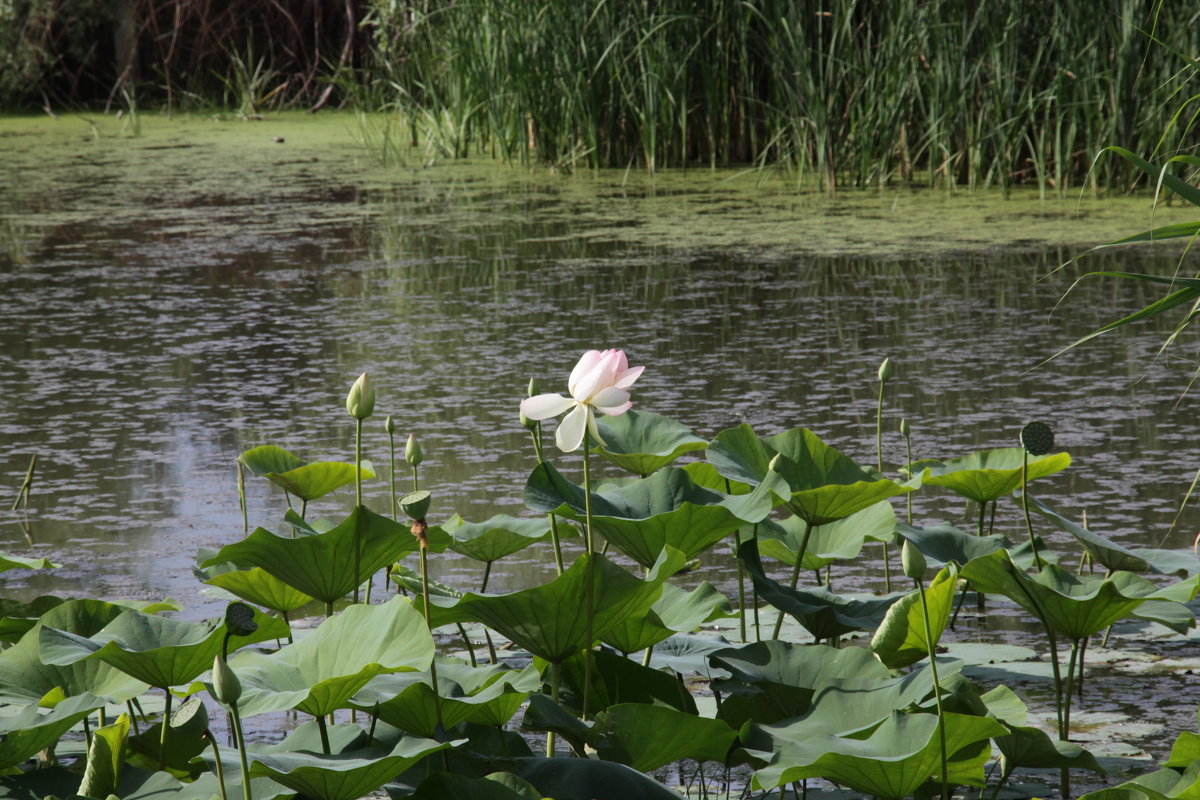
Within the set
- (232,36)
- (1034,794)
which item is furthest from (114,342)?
(232,36)

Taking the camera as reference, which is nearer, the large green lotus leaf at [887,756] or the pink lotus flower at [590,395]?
the large green lotus leaf at [887,756]

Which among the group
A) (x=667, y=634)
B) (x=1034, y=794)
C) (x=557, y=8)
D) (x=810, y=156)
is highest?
(x=557, y=8)

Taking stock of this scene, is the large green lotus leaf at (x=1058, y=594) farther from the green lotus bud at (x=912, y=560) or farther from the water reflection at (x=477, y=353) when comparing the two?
the water reflection at (x=477, y=353)

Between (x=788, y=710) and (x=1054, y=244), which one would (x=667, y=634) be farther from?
(x=1054, y=244)

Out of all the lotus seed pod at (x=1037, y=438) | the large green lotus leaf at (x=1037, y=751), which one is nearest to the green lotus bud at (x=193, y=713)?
the large green lotus leaf at (x=1037, y=751)

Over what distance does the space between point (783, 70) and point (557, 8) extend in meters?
0.91

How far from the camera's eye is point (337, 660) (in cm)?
116

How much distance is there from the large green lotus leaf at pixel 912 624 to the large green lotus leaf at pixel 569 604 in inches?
7.7

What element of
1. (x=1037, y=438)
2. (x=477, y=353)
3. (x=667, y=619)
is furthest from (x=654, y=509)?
(x=477, y=353)

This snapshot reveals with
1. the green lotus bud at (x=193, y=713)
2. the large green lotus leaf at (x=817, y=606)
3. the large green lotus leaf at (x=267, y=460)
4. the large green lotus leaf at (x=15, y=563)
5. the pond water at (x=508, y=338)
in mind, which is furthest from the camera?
the pond water at (x=508, y=338)

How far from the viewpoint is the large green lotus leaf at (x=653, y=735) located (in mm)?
1108

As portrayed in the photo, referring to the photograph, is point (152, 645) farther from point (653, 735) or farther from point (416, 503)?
point (653, 735)

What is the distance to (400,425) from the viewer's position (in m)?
2.50

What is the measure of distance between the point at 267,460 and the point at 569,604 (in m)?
0.72
